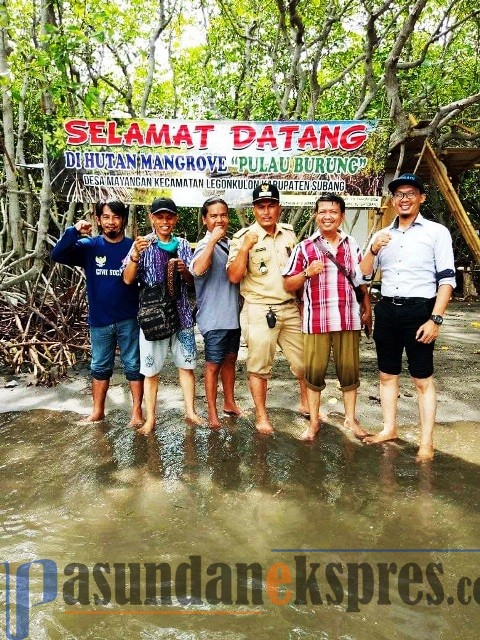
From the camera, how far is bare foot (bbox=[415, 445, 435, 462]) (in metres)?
3.08

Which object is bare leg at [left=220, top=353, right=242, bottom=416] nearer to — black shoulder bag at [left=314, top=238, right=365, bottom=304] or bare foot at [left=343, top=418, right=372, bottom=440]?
bare foot at [left=343, top=418, right=372, bottom=440]

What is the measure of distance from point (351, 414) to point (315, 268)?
1113 mm

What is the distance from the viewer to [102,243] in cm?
354

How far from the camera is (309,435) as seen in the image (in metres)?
3.43

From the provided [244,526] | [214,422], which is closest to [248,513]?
[244,526]

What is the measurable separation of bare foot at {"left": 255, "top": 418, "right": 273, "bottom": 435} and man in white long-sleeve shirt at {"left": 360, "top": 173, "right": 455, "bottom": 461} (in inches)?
40.4

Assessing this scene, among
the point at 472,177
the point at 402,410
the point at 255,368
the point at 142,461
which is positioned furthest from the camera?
the point at 472,177

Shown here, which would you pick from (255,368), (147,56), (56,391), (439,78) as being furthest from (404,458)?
(439,78)

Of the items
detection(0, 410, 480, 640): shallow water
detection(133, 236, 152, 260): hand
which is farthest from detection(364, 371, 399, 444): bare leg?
detection(133, 236, 152, 260): hand

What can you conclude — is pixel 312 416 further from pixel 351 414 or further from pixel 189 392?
pixel 189 392

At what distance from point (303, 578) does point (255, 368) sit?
164 centimetres

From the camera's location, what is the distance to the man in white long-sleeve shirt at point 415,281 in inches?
118

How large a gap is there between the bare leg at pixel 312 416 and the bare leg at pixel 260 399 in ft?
0.88

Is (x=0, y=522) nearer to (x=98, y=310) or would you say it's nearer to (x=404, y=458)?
(x=98, y=310)
